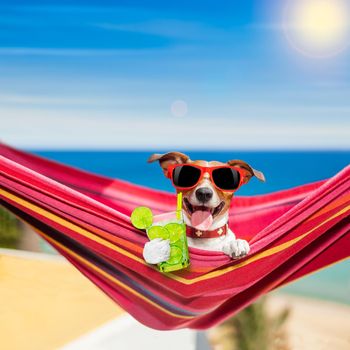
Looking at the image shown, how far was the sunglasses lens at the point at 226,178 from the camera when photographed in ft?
3.68

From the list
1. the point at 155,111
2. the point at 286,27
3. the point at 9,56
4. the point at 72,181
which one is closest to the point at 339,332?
the point at 72,181

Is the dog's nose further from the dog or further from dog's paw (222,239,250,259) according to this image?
dog's paw (222,239,250,259)

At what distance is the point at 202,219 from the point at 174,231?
9 centimetres

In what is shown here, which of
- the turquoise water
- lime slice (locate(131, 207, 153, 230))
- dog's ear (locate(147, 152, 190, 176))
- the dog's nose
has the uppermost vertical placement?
the turquoise water

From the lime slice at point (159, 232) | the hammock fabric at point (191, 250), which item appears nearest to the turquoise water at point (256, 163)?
the hammock fabric at point (191, 250)

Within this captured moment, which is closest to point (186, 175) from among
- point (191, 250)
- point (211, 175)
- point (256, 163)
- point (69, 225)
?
point (211, 175)

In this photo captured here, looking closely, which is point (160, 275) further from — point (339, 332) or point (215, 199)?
point (339, 332)

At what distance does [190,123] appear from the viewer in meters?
12.5

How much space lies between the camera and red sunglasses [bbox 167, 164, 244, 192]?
1124mm

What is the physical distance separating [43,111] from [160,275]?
11.0 m

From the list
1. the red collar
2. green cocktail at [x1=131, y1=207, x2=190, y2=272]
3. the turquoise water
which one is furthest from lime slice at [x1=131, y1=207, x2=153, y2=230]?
the turquoise water

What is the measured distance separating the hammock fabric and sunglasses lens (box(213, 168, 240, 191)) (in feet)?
0.41

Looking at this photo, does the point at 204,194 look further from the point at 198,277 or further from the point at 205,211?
the point at 198,277

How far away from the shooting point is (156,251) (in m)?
1.11
